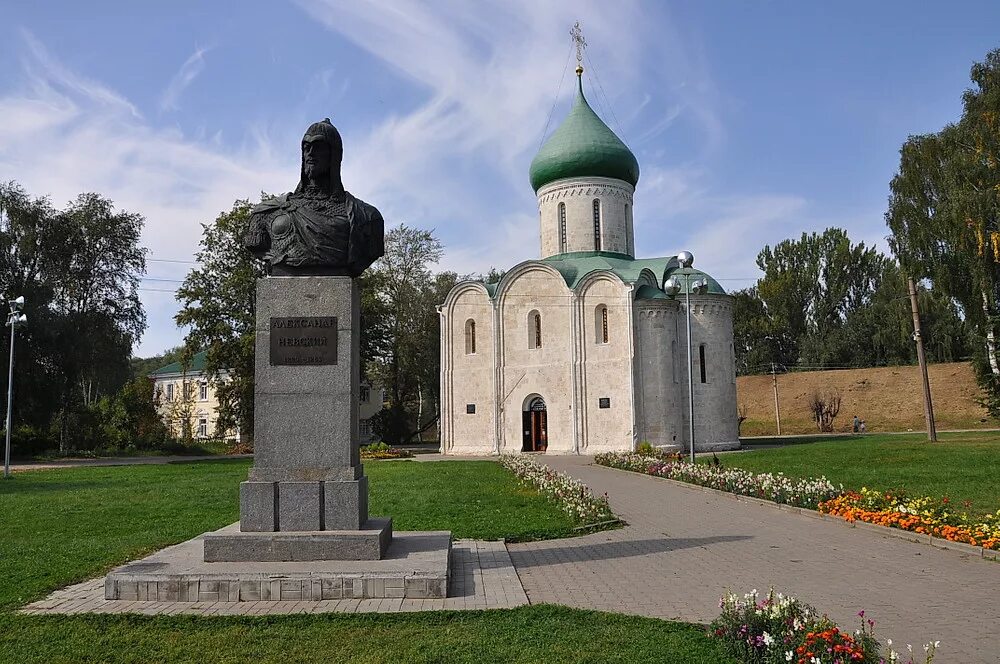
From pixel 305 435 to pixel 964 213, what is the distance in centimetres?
2575

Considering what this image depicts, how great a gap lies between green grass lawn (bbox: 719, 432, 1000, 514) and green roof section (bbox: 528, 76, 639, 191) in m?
14.0

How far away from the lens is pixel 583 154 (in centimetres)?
3344

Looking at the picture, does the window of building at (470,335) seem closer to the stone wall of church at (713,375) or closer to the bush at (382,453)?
the bush at (382,453)

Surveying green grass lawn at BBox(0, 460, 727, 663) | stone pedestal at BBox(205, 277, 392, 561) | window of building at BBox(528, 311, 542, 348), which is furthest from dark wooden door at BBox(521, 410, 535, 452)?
stone pedestal at BBox(205, 277, 392, 561)

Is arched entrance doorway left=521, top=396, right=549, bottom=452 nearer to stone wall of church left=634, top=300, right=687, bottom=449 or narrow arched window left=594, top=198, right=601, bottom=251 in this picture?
stone wall of church left=634, top=300, right=687, bottom=449

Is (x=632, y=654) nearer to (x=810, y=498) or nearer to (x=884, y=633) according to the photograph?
(x=884, y=633)

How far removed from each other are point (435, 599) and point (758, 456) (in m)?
20.6

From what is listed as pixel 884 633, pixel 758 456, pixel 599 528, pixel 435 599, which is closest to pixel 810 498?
pixel 599 528

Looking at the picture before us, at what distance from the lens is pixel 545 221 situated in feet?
114

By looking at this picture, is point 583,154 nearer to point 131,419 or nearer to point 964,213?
point 964,213

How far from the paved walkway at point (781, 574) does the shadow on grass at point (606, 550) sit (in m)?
0.01

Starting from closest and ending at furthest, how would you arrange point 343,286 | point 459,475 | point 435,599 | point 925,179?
point 435,599
point 343,286
point 459,475
point 925,179

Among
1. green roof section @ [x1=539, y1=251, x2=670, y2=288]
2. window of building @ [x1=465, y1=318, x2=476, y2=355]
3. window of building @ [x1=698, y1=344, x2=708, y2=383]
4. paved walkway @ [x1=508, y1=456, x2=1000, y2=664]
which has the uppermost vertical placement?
green roof section @ [x1=539, y1=251, x2=670, y2=288]

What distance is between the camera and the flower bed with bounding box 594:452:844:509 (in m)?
11.9
